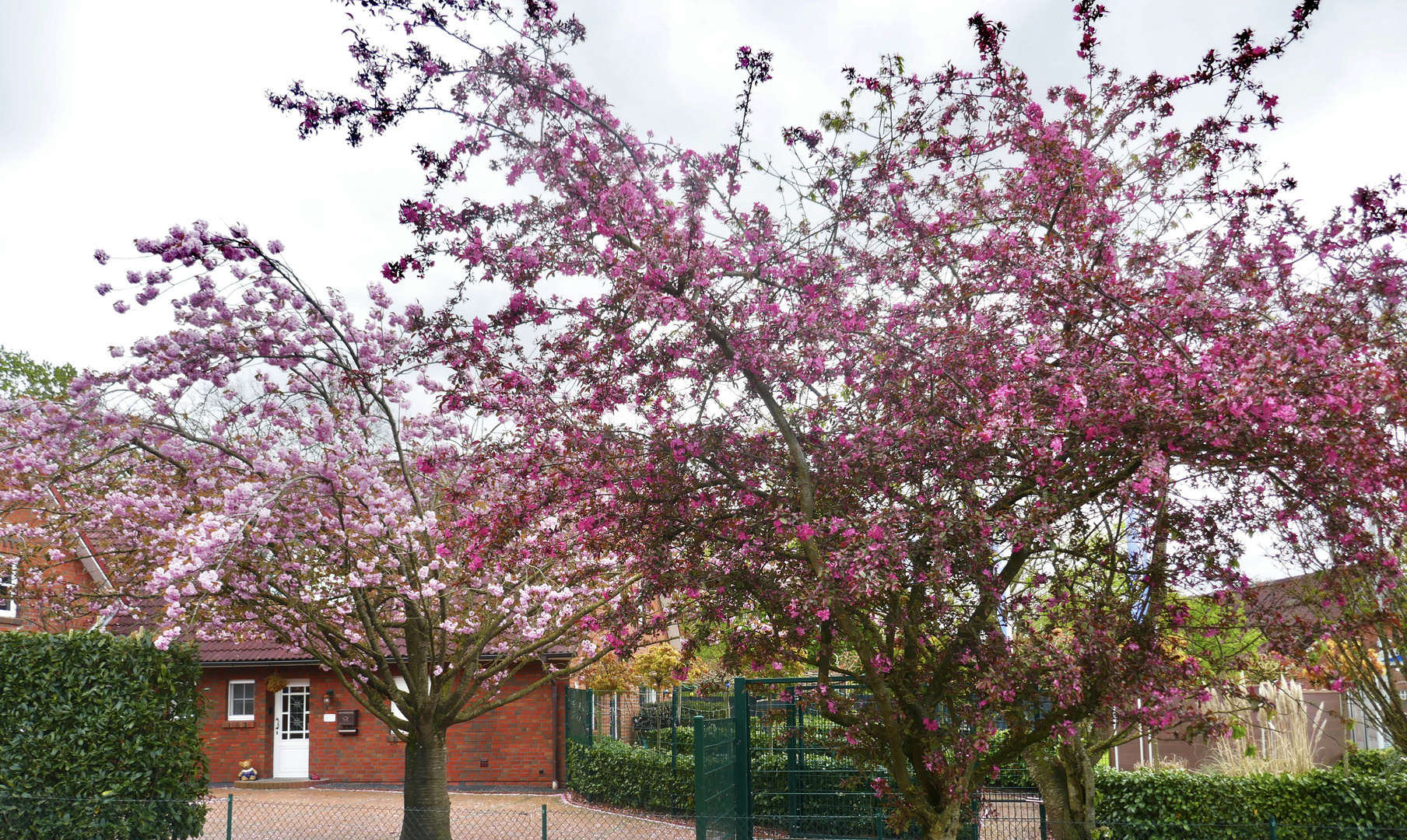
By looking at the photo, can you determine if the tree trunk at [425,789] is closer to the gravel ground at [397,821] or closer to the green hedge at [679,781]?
the gravel ground at [397,821]

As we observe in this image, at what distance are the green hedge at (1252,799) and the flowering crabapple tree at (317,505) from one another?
6.70 meters

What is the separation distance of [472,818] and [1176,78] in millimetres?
14325

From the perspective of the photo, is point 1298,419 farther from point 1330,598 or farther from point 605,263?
point 605,263

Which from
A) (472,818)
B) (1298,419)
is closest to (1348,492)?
(1298,419)

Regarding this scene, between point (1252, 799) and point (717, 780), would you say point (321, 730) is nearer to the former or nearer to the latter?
point (717, 780)

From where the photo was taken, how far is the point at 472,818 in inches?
605

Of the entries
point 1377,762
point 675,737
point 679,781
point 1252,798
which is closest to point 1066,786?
point 1252,798

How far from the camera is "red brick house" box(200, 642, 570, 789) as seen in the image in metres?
19.7

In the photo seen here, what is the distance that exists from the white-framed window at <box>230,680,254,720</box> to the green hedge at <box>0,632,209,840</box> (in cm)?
1189

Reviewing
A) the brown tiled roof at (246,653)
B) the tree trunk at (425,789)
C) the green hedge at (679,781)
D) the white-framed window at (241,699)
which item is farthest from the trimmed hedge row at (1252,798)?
the white-framed window at (241,699)

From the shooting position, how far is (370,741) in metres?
20.5

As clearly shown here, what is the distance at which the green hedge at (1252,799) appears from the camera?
1046cm

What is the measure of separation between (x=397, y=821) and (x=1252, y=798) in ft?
40.7

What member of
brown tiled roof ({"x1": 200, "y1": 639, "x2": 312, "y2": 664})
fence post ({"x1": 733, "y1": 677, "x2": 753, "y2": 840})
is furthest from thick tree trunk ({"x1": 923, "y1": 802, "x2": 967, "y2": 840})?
brown tiled roof ({"x1": 200, "y1": 639, "x2": 312, "y2": 664})
